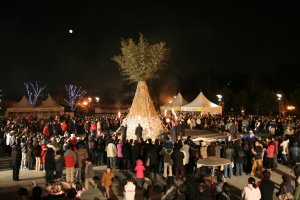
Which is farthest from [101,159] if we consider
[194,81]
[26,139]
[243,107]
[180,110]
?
[194,81]

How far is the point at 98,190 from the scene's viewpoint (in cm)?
1285

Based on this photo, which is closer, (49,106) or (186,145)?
(186,145)

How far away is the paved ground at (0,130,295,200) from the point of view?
40.2 ft

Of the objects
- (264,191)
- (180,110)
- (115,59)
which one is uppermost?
(115,59)

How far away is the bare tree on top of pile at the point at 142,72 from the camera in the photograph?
21.8 m

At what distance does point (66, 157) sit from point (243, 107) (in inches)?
1606

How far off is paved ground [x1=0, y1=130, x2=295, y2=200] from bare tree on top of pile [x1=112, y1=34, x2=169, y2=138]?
5.46 metres

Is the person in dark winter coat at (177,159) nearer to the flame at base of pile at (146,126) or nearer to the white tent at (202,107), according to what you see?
the flame at base of pile at (146,126)

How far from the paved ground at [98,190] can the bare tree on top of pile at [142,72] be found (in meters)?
5.46

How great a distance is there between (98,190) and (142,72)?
407 inches

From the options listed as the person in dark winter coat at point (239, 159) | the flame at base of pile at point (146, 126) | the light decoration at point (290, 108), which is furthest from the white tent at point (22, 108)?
the person in dark winter coat at point (239, 159)

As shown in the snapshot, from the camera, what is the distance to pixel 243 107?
167ft

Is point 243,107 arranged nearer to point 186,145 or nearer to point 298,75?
point 298,75

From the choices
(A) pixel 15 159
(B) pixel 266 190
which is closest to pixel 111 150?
(A) pixel 15 159
